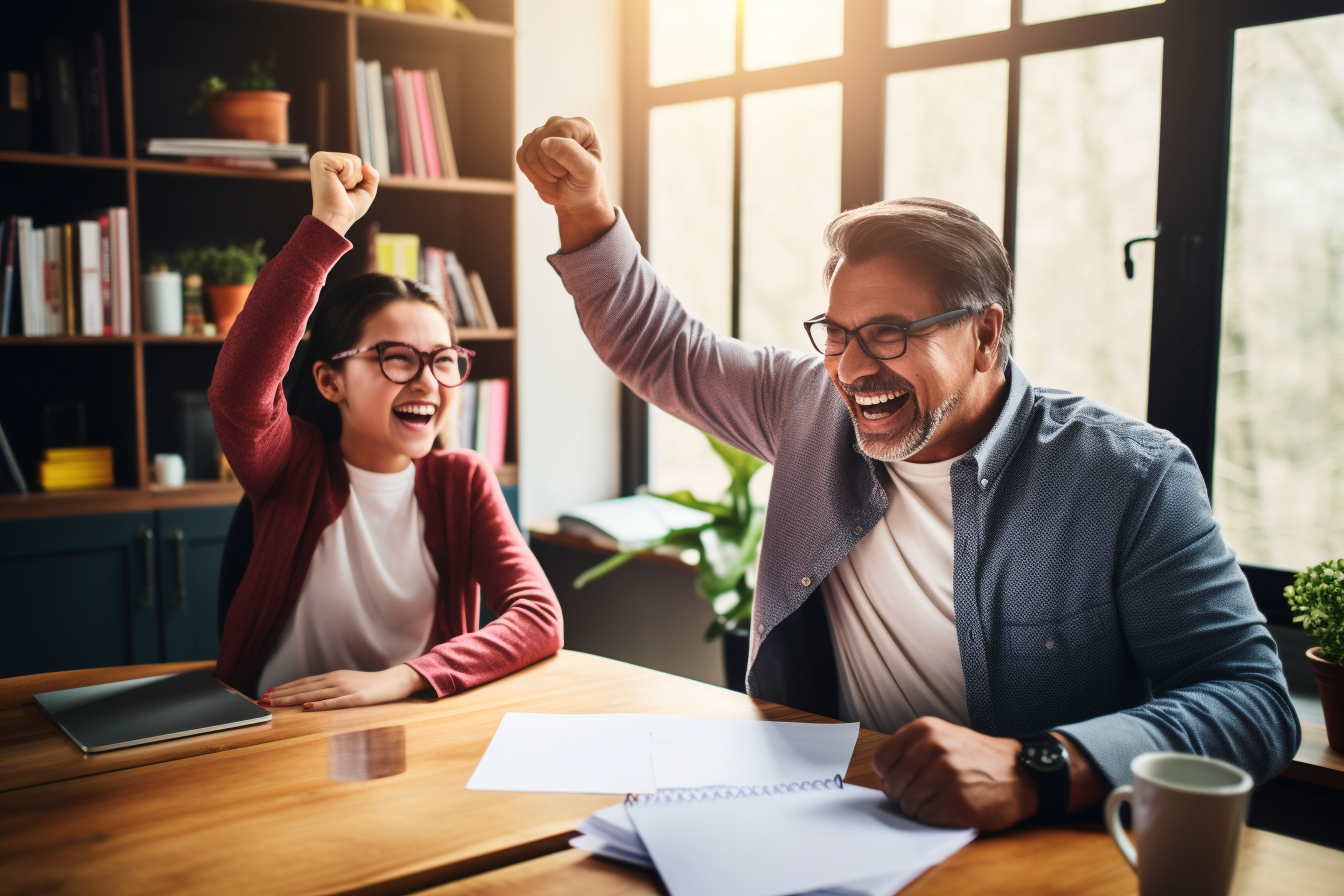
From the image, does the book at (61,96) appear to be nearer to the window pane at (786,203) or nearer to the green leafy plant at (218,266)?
the green leafy plant at (218,266)

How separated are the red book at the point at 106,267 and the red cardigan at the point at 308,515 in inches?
46.5

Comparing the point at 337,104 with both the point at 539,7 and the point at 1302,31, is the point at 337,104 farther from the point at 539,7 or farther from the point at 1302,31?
the point at 1302,31

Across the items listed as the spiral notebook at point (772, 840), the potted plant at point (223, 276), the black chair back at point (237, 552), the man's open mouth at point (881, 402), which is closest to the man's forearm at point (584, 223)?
the man's open mouth at point (881, 402)

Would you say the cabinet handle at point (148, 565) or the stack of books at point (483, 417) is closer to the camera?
the cabinet handle at point (148, 565)

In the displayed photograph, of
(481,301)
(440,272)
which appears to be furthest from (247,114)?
(481,301)

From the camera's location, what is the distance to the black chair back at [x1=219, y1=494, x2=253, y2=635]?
172 cm

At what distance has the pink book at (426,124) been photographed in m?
3.05

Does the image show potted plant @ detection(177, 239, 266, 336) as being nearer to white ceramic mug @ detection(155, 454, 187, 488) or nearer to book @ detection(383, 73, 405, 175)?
white ceramic mug @ detection(155, 454, 187, 488)

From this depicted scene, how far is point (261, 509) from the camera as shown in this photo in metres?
1.70

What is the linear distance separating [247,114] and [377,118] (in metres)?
0.35

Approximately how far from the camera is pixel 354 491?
180 centimetres

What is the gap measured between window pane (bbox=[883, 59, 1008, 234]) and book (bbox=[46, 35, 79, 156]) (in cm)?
203

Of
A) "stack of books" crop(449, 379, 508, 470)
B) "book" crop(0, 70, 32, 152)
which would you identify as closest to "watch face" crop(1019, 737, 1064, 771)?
"stack of books" crop(449, 379, 508, 470)

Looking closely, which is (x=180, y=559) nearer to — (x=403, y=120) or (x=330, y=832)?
(x=403, y=120)
